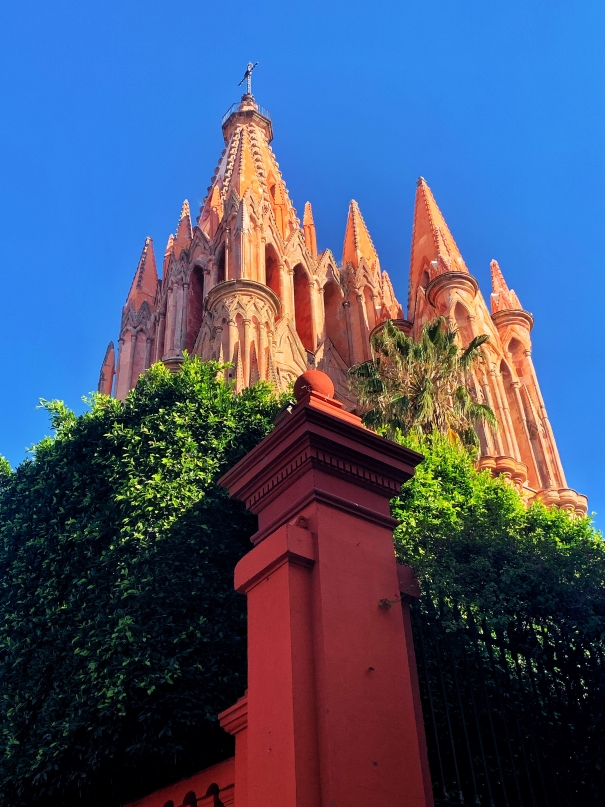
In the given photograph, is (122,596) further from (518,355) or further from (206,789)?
(518,355)

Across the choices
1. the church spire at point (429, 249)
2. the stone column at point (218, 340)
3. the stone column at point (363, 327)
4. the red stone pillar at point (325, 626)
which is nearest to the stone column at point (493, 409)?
the church spire at point (429, 249)

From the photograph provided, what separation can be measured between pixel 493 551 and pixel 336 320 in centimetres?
2558

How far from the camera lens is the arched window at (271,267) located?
3428 centimetres

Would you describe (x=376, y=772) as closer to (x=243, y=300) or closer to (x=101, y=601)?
(x=101, y=601)

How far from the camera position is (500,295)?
32688mm

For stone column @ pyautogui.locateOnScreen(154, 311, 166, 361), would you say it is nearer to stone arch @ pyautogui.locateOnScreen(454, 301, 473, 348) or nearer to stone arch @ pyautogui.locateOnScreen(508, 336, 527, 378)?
stone arch @ pyautogui.locateOnScreen(454, 301, 473, 348)

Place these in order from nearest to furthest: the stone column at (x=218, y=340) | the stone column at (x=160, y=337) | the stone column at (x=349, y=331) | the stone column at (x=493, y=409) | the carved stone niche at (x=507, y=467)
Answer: the carved stone niche at (x=507, y=467) → the stone column at (x=493, y=409) → the stone column at (x=218, y=340) → the stone column at (x=349, y=331) → the stone column at (x=160, y=337)

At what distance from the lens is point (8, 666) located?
33.5 feet

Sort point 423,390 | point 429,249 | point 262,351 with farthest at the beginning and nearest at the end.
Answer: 1. point 429,249
2. point 262,351
3. point 423,390

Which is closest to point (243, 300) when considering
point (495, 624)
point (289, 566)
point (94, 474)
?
point (94, 474)

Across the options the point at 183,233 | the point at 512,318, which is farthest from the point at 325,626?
the point at 183,233

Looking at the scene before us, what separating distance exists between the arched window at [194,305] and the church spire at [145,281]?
135 inches

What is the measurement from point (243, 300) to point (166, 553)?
18743mm

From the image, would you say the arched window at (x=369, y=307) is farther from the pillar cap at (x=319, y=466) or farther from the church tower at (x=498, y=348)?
the pillar cap at (x=319, y=466)
